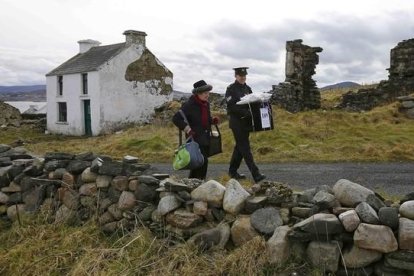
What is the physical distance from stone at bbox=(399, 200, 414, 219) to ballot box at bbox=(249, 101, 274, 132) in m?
3.08

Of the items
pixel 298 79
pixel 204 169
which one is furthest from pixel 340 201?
pixel 298 79

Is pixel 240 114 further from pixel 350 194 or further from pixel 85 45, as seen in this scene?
pixel 85 45

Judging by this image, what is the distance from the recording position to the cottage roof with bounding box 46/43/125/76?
3200 centimetres

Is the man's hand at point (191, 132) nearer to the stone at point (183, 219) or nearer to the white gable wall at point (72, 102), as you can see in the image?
the stone at point (183, 219)

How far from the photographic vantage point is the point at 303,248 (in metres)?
5.20

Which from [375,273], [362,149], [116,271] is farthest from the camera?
[362,149]

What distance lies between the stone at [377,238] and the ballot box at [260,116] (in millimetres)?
3158

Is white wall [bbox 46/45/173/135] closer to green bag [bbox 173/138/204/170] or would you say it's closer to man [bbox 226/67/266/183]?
man [bbox 226/67/266/183]

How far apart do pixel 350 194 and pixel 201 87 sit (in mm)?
2868

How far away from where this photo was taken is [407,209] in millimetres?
4820

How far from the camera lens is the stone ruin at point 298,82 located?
76.0ft

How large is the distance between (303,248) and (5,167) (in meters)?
5.98

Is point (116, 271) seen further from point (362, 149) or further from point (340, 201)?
point (362, 149)

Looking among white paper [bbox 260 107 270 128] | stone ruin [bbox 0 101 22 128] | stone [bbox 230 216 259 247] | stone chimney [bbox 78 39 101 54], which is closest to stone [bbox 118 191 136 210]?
stone [bbox 230 216 259 247]
